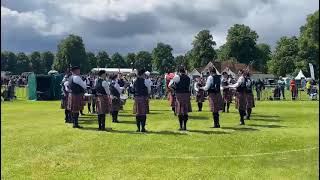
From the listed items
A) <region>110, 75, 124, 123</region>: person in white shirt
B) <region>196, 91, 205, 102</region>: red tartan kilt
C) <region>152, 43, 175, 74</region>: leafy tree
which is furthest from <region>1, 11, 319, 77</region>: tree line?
<region>110, 75, 124, 123</region>: person in white shirt

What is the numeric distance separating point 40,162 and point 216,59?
96393 mm

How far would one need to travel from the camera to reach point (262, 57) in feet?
334

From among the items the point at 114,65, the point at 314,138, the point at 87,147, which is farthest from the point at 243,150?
the point at 114,65

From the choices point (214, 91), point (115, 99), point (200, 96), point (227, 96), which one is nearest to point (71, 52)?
point (200, 96)

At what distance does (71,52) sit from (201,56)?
36184mm

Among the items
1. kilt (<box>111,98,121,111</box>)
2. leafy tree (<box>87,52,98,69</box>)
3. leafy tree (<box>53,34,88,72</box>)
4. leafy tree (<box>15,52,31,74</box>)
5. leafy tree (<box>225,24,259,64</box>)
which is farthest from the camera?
leafy tree (<box>87,52,98,69</box>)

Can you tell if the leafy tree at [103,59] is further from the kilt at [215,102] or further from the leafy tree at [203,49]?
the kilt at [215,102]

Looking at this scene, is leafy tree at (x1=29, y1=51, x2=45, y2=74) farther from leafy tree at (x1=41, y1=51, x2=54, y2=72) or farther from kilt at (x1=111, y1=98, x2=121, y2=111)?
kilt at (x1=111, y1=98, x2=121, y2=111)

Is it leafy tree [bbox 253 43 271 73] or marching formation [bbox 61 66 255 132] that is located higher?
leafy tree [bbox 253 43 271 73]

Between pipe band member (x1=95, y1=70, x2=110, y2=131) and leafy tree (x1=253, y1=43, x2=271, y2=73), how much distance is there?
8314 cm

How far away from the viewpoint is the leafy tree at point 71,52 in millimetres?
124250

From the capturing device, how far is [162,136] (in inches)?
523

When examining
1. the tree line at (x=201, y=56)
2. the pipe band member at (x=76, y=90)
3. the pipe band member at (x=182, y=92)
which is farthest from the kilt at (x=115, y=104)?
the tree line at (x=201, y=56)

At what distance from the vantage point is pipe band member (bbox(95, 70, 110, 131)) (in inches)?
588
